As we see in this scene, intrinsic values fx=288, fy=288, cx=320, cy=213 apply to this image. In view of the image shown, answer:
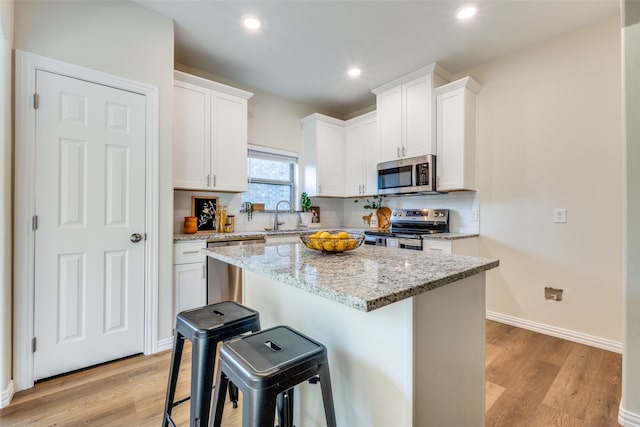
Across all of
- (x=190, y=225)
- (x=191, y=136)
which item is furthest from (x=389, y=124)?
Answer: (x=190, y=225)

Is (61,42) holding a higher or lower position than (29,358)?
higher

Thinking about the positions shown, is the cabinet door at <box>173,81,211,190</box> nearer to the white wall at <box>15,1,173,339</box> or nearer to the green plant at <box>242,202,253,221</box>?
the white wall at <box>15,1,173,339</box>

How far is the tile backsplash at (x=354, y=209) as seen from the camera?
10.0 feet

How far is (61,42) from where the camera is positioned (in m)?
1.93

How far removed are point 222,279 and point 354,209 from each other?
2477mm

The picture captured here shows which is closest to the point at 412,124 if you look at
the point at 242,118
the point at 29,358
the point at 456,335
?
the point at 242,118

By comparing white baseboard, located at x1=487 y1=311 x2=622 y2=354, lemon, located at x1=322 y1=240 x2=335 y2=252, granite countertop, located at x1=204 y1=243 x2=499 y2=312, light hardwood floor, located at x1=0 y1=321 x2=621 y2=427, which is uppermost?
lemon, located at x1=322 y1=240 x2=335 y2=252

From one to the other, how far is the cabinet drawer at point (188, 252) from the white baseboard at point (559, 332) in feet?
9.86

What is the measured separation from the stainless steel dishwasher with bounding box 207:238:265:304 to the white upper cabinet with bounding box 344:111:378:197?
1.92 m

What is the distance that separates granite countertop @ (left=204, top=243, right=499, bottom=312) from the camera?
81 cm

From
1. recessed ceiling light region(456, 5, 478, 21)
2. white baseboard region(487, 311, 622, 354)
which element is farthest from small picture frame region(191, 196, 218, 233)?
white baseboard region(487, 311, 622, 354)

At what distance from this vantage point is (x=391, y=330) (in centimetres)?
97

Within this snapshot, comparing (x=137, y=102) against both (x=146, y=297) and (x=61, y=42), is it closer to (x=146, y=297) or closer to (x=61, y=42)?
(x=61, y=42)

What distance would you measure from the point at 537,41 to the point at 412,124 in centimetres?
130
